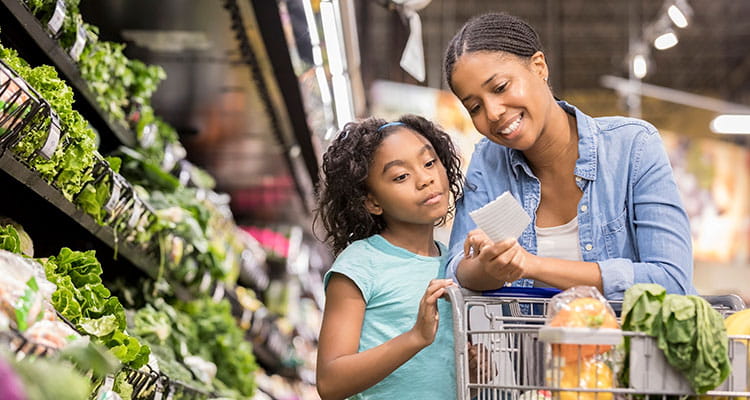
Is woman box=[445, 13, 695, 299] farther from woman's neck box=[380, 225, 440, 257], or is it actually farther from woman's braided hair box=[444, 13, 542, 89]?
woman's neck box=[380, 225, 440, 257]

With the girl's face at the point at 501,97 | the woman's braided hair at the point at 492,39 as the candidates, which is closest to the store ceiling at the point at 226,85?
the woman's braided hair at the point at 492,39

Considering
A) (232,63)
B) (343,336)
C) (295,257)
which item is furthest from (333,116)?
(295,257)

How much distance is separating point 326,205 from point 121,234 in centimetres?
106

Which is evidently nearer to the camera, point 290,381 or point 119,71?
point 119,71

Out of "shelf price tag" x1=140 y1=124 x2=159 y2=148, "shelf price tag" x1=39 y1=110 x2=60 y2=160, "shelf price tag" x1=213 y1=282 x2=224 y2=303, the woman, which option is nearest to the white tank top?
the woman

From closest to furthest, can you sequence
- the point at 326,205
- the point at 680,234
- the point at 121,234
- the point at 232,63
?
the point at 680,234
the point at 326,205
the point at 121,234
the point at 232,63

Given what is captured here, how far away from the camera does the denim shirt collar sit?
205 cm

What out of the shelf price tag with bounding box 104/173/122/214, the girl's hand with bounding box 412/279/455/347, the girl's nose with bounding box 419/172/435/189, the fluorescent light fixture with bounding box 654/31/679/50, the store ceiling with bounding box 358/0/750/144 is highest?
the store ceiling with bounding box 358/0/750/144

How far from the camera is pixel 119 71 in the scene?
3.23 meters

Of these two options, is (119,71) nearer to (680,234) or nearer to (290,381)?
(680,234)

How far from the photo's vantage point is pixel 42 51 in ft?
8.60

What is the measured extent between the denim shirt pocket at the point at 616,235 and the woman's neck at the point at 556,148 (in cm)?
18

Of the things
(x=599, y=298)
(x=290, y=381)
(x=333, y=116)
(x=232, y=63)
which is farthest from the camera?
(x=290, y=381)

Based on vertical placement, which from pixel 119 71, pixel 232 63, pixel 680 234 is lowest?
pixel 680 234
